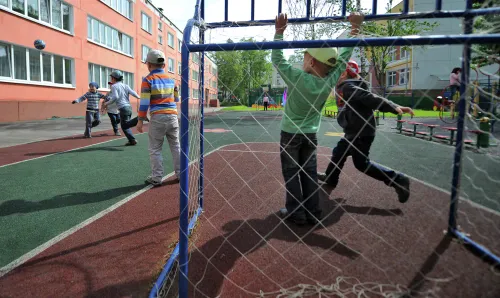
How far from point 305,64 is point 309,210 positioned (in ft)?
4.73

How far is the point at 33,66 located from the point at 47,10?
128 inches

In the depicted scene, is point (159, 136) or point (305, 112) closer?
point (305, 112)

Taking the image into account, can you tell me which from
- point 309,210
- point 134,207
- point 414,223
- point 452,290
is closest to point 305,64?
point 309,210

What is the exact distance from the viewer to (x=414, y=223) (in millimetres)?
3305

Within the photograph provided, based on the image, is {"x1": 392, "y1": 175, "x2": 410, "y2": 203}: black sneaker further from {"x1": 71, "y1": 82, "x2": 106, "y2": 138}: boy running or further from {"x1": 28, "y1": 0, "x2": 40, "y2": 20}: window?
{"x1": 28, "y1": 0, "x2": 40, "y2": 20}: window

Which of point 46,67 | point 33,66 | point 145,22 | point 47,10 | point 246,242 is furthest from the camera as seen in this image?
point 145,22

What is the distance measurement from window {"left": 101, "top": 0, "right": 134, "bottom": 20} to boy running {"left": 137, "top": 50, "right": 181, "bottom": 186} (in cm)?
2208

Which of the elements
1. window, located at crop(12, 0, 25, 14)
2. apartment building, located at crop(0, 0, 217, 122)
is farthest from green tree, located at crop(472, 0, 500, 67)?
window, located at crop(12, 0, 25, 14)

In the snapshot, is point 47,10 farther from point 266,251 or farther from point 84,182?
point 266,251

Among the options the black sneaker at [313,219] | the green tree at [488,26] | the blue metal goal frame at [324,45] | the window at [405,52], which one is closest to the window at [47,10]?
the window at [405,52]

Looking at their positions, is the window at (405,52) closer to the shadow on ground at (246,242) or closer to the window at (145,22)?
the shadow on ground at (246,242)

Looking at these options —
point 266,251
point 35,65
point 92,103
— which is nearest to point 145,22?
point 35,65

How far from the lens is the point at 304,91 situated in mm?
3080

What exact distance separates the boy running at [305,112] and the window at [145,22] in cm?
3053
